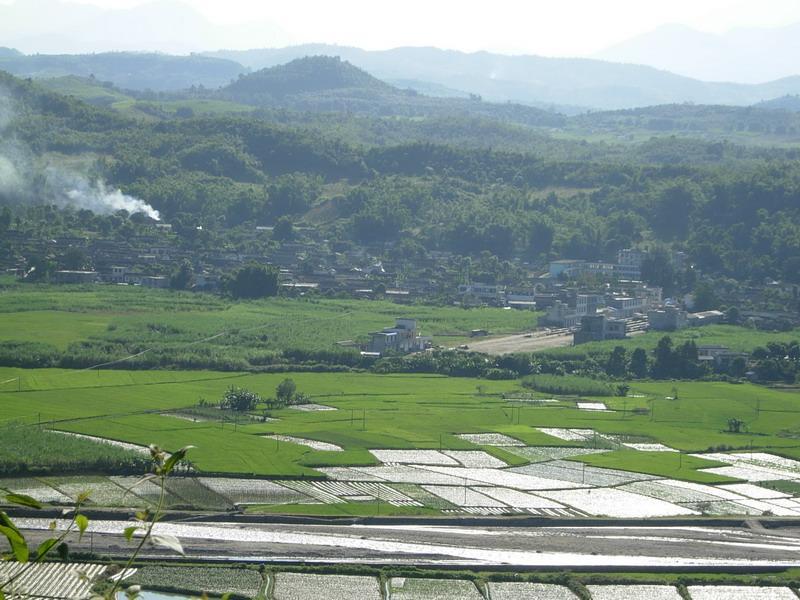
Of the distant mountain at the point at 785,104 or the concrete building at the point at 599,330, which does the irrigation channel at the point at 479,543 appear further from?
the distant mountain at the point at 785,104

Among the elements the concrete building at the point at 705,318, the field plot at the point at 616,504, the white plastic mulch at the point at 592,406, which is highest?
the field plot at the point at 616,504

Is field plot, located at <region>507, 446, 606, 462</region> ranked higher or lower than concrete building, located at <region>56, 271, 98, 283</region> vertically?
higher

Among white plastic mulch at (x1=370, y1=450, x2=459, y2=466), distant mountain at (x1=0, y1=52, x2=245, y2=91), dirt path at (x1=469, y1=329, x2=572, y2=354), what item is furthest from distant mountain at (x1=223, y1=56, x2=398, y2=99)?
white plastic mulch at (x1=370, y1=450, x2=459, y2=466)

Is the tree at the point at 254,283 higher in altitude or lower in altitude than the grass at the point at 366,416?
lower

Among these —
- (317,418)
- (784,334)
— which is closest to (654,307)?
(784,334)

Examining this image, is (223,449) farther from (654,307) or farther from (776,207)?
(776,207)

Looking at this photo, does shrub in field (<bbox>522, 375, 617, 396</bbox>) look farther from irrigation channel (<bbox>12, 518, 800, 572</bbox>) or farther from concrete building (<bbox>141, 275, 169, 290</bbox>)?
concrete building (<bbox>141, 275, 169, 290</bbox>)

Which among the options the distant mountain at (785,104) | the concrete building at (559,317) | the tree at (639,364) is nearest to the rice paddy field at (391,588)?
the tree at (639,364)
